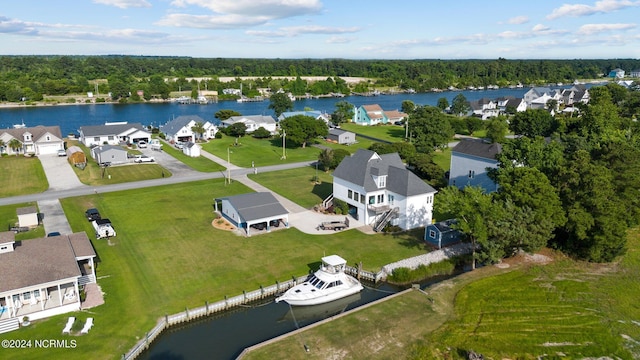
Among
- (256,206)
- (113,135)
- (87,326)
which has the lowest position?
(87,326)

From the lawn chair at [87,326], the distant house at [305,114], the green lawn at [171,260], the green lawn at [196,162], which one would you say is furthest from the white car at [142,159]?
the lawn chair at [87,326]

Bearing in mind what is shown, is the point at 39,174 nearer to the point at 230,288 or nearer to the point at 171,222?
the point at 171,222

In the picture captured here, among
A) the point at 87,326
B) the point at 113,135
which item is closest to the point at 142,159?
the point at 113,135

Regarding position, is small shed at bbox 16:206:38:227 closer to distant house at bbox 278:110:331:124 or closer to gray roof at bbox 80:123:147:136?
gray roof at bbox 80:123:147:136

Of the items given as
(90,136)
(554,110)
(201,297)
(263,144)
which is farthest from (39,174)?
(554,110)

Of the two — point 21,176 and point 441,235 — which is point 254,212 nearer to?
point 441,235

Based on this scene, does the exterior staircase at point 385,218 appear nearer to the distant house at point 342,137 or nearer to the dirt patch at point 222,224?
the dirt patch at point 222,224
